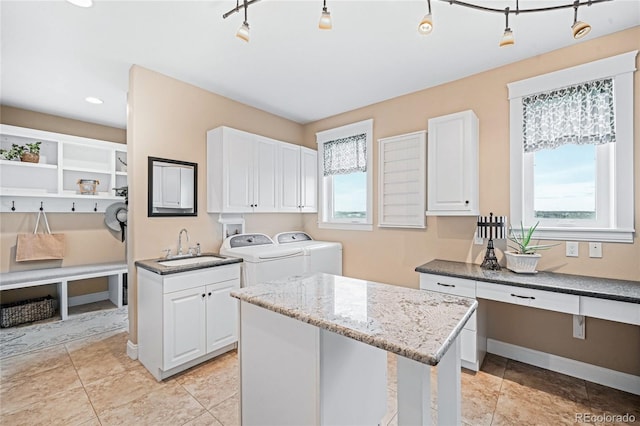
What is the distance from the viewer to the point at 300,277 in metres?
1.83

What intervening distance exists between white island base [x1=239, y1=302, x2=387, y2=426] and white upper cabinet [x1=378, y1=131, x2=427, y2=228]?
1859 mm

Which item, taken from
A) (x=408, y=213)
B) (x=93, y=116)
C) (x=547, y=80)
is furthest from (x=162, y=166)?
(x=547, y=80)

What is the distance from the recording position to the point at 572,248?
233cm

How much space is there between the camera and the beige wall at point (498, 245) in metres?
2.17

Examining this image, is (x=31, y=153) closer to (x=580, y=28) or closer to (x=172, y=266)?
(x=172, y=266)

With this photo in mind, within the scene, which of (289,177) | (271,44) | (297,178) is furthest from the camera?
(297,178)

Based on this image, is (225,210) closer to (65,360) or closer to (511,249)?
(65,360)

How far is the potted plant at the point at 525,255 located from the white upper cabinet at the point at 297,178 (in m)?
2.35

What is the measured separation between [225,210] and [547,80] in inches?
123

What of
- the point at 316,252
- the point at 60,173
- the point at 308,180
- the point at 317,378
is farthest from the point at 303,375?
the point at 60,173

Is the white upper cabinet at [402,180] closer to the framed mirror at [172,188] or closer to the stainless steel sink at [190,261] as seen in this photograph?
the stainless steel sink at [190,261]

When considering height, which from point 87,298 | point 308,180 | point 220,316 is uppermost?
point 308,180

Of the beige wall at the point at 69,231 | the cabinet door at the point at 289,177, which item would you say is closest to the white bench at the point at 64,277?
the beige wall at the point at 69,231

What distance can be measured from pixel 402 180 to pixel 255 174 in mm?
1645
